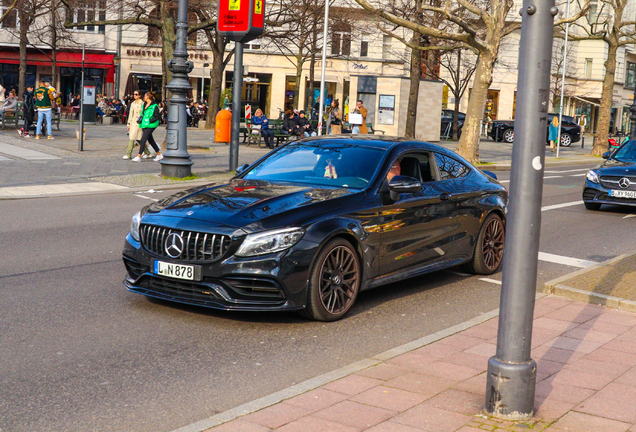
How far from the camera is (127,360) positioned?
17.8 ft

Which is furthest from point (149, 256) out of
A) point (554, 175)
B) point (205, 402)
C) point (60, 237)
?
point (554, 175)

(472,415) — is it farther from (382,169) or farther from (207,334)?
(382,169)

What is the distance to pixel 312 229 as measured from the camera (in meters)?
6.30

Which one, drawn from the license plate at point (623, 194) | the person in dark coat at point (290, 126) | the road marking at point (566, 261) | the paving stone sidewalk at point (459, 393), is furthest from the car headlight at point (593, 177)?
the person in dark coat at point (290, 126)

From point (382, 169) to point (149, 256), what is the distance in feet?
7.51

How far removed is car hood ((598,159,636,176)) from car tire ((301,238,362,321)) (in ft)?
32.5

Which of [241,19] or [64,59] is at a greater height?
[64,59]

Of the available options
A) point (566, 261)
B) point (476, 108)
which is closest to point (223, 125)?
point (476, 108)

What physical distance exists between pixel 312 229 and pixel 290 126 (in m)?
23.0

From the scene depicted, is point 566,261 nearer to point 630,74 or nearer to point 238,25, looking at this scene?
point 238,25

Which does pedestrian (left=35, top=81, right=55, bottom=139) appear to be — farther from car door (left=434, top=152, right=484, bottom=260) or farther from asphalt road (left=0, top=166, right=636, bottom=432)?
car door (left=434, top=152, right=484, bottom=260)

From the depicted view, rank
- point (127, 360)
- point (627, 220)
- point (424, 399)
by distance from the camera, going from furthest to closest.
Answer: point (627, 220) → point (127, 360) → point (424, 399)

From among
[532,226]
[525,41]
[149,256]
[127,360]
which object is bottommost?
[127,360]

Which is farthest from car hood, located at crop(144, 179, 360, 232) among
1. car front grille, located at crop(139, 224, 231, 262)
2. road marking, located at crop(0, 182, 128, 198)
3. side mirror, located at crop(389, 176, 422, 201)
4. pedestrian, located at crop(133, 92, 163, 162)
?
pedestrian, located at crop(133, 92, 163, 162)
